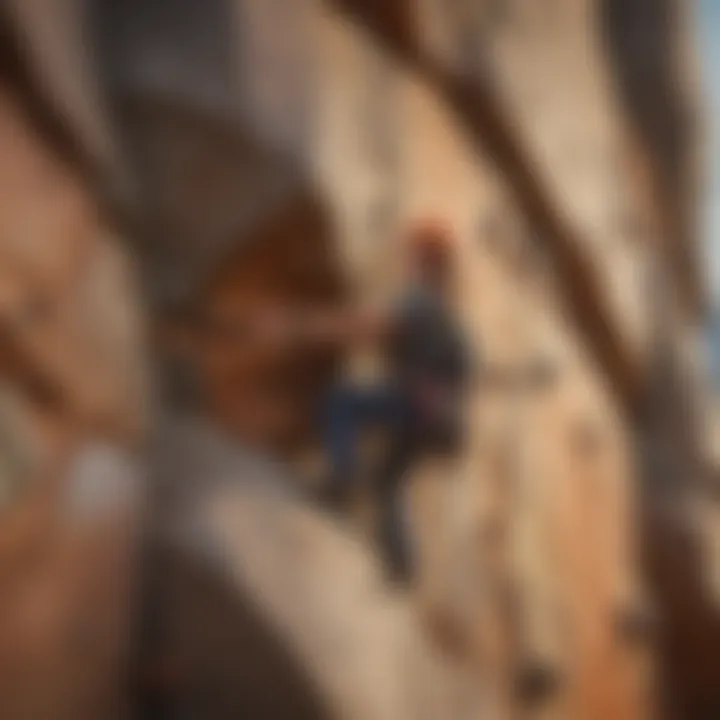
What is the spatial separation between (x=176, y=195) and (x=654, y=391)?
146cm

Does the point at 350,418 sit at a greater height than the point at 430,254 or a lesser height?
lesser

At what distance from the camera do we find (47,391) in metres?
1.79

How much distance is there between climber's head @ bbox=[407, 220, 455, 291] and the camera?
8.12ft

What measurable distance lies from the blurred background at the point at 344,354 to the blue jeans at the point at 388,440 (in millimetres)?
27

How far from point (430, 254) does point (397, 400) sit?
1.17 feet

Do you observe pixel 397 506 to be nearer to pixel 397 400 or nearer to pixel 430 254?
pixel 397 400

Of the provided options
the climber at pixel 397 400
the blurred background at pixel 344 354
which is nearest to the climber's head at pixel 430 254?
the blurred background at pixel 344 354

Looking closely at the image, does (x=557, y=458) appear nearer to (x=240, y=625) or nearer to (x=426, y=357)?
(x=426, y=357)

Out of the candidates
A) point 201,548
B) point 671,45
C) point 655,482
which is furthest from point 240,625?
point 671,45

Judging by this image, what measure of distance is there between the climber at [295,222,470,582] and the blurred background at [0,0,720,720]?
3 cm

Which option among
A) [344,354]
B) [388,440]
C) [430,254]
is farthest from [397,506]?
[430,254]

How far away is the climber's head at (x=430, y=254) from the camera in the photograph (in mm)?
2475

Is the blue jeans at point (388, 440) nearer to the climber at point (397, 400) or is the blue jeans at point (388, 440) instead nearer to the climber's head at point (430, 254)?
the climber at point (397, 400)

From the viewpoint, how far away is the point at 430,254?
2494mm
